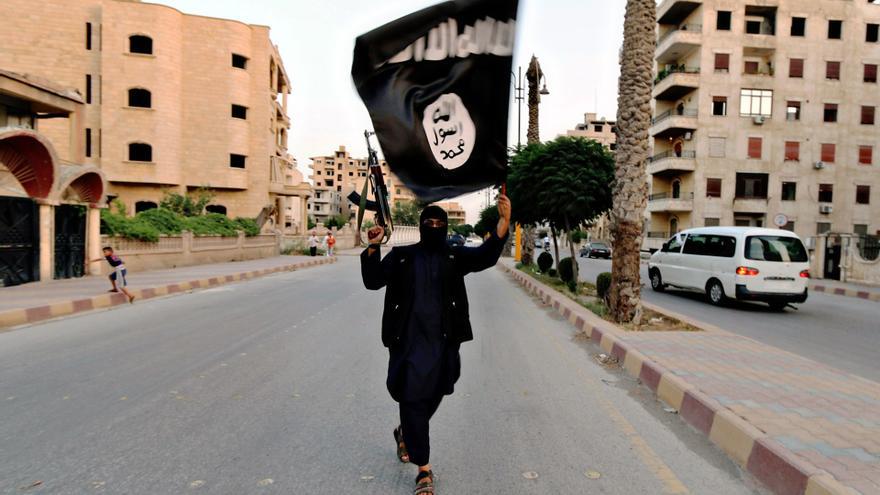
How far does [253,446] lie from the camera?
3900mm

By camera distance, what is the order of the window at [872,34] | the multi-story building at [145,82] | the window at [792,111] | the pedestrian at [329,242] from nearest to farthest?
the multi-story building at [145,82] → the pedestrian at [329,242] → the window at [872,34] → the window at [792,111]

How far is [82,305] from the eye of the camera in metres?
11.3

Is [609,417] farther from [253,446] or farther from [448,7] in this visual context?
[448,7]

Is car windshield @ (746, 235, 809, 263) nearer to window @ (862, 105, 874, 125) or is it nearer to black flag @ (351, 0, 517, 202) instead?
black flag @ (351, 0, 517, 202)

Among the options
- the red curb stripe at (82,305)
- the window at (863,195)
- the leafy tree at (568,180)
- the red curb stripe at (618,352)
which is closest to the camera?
the red curb stripe at (618,352)

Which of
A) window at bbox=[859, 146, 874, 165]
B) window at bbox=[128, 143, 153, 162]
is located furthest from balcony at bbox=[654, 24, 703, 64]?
window at bbox=[128, 143, 153, 162]

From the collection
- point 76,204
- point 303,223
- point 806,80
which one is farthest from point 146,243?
point 806,80

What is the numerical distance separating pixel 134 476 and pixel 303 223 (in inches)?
1958

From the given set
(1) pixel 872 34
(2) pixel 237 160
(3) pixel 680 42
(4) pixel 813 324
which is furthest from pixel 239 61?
(1) pixel 872 34

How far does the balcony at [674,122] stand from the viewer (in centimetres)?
4306

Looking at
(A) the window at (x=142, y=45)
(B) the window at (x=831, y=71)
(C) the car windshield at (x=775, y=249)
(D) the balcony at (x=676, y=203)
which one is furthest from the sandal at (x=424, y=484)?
(B) the window at (x=831, y=71)

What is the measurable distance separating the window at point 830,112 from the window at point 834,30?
5108mm

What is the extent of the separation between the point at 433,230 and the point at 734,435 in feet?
8.88

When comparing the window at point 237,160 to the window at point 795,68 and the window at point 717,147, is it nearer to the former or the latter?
the window at point 717,147
